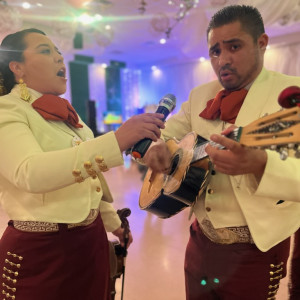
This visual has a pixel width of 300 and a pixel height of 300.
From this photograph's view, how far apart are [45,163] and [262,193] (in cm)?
67

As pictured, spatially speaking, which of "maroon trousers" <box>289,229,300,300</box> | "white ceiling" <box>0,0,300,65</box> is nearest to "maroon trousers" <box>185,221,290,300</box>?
"maroon trousers" <box>289,229,300,300</box>

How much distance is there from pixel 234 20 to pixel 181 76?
9.43 meters

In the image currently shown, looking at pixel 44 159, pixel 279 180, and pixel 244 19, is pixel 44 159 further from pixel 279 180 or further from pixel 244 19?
pixel 244 19

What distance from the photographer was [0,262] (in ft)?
4.00

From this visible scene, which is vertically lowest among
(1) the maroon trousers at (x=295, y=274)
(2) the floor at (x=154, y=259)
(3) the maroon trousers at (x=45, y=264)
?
(2) the floor at (x=154, y=259)

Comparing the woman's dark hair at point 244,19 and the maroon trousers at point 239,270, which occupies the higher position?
the woman's dark hair at point 244,19

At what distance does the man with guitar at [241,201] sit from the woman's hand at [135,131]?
0.22 meters

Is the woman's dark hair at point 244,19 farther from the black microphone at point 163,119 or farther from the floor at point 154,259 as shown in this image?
the floor at point 154,259

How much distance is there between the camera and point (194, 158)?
1173 millimetres

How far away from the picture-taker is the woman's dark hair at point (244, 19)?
1110 mm

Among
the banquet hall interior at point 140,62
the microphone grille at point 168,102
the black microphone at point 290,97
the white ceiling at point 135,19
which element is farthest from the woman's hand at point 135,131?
the white ceiling at point 135,19

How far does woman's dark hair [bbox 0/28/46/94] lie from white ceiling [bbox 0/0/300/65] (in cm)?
113

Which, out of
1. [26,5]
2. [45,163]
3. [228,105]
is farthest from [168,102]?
[26,5]

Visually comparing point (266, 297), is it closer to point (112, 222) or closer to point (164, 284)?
point (112, 222)
